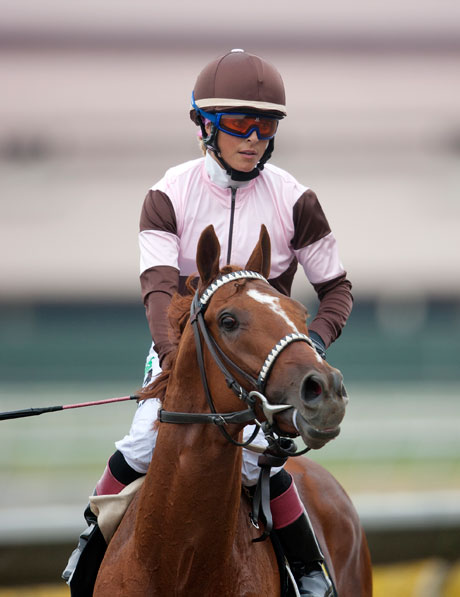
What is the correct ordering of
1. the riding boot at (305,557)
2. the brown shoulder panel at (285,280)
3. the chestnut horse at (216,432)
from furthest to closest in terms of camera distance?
1. the brown shoulder panel at (285,280)
2. the riding boot at (305,557)
3. the chestnut horse at (216,432)

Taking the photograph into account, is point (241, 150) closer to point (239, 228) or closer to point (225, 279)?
point (239, 228)

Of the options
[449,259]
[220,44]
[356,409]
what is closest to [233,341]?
[356,409]

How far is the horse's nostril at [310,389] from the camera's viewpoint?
2.30 meters

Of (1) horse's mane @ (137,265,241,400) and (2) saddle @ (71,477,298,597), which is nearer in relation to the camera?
(1) horse's mane @ (137,265,241,400)

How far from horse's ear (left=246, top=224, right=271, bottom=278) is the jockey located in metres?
0.39

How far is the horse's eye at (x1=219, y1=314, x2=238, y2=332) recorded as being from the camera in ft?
8.39

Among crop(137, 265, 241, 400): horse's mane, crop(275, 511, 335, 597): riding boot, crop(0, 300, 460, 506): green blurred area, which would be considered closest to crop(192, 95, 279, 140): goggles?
crop(137, 265, 241, 400): horse's mane

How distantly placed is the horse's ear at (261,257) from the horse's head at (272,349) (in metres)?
0.15

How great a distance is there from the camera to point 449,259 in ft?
76.4

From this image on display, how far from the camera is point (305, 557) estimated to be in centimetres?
335

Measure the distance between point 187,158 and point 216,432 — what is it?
1777 centimetres

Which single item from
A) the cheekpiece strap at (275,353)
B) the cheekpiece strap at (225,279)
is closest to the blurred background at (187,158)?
the cheekpiece strap at (225,279)

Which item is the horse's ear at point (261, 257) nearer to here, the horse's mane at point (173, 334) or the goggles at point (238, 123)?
the horse's mane at point (173, 334)

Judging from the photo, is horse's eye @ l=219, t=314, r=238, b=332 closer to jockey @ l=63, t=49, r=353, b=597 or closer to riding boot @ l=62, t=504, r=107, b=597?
jockey @ l=63, t=49, r=353, b=597
